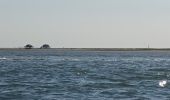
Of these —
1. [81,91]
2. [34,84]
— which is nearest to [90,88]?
[81,91]

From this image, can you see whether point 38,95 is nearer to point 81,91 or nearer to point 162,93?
point 81,91

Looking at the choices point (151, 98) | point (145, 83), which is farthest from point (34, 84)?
point (151, 98)

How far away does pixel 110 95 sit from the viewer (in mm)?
37844

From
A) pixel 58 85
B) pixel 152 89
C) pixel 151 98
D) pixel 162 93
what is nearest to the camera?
pixel 151 98

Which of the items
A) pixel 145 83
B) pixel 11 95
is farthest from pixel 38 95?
pixel 145 83

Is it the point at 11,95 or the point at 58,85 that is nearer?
the point at 11,95

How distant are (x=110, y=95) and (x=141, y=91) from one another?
3406mm

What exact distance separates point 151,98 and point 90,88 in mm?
7299

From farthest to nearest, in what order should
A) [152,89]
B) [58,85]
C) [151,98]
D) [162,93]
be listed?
[58,85], [152,89], [162,93], [151,98]

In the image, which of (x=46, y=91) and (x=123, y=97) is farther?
(x=46, y=91)

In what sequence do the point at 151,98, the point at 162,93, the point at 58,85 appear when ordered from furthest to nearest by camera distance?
the point at 58,85 < the point at 162,93 < the point at 151,98

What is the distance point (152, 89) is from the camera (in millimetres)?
42125

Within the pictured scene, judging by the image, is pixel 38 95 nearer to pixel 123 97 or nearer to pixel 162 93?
pixel 123 97

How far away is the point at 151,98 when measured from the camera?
119ft
